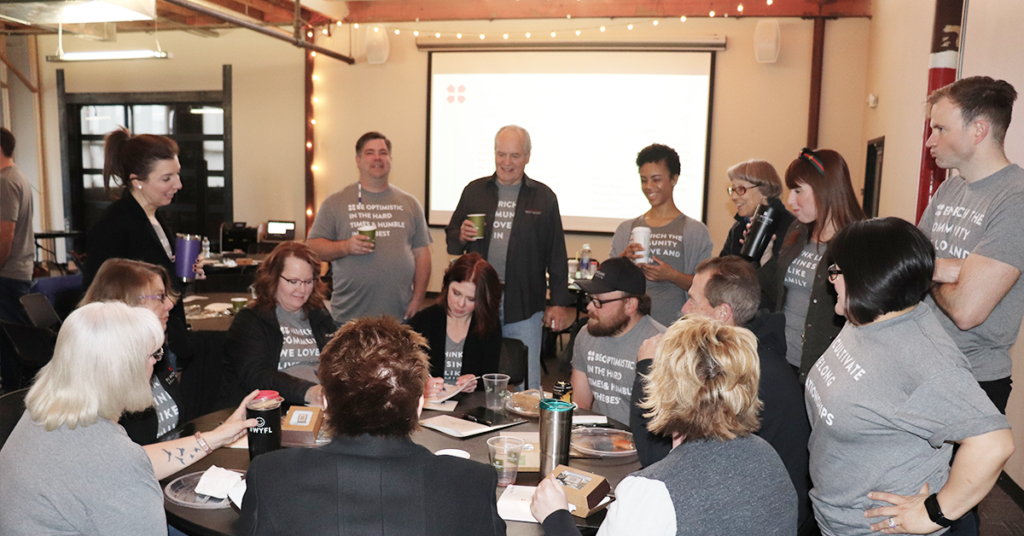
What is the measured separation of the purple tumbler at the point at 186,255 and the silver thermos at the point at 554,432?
182 centimetres

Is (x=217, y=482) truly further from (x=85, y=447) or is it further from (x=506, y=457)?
(x=506, y=457)

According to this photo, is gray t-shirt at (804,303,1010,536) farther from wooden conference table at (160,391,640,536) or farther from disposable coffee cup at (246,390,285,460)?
disposable coffee cup at (246,390,285,460)

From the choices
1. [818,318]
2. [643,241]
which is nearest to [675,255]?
[643,241]

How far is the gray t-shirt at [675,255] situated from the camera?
12.5 feet

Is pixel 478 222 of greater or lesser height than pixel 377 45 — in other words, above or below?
below

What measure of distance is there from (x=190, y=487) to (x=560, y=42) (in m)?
7.25

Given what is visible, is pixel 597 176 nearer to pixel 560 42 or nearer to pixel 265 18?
pixel 560 42

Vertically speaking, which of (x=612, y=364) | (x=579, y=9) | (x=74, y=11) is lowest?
(x=612, y=364)

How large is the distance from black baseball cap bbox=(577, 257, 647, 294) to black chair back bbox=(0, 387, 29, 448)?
1910 mm

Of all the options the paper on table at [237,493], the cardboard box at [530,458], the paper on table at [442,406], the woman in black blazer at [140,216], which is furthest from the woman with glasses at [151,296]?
the cardboard box at [530,458]

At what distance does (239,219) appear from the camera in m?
9.51

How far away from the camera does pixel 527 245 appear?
12.1 ft

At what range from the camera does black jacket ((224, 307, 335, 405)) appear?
257cm

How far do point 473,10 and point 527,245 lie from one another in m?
5.62
